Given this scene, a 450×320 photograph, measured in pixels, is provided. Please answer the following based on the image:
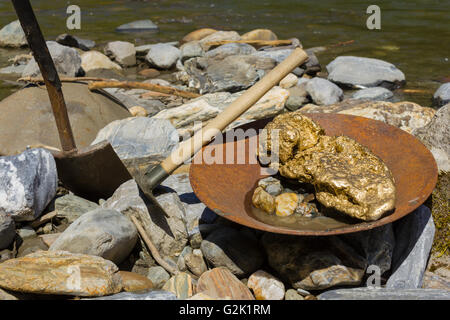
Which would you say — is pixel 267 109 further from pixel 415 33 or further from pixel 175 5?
pixel 175 5

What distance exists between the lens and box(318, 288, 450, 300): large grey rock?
2.64 metres

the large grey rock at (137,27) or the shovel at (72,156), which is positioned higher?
the large grey rock at (137,27)

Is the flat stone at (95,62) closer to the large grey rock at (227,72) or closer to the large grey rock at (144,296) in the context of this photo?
the large grey rock at (227,72)

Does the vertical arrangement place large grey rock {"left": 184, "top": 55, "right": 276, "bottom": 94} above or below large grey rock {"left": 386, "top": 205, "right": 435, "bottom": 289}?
above

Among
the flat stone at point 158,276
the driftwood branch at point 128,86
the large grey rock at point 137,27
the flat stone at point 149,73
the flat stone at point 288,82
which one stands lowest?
the flat stone at point 158,276

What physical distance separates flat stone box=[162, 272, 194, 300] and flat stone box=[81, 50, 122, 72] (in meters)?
6.41

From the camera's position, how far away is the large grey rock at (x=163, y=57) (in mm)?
8710

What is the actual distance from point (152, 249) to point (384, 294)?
157 centimetres

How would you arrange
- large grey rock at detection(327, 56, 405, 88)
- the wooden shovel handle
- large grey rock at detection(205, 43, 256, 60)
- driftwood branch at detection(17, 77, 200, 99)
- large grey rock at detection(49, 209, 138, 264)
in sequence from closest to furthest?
large grey rock at detection(49, 209, 138, 264) → the wooden shovel handle → driftwood branch at detection(17, 77, 200, 99) → large grey rock at detection(327, 56, 405, 88) → large grey rock at detection(205, 43, 256, 60)

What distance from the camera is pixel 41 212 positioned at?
3.74 m

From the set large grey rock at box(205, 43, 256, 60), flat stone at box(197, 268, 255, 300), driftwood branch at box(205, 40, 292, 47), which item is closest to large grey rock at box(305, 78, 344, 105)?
large grey rock at box(205, 43, 256, 60)

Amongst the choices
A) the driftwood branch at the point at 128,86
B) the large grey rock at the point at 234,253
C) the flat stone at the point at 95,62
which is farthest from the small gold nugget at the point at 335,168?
the flat stone at the point at 95,62

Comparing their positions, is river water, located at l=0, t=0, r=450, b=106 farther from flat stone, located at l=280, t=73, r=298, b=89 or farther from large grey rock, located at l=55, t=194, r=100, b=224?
large grey rock, located at l=55, t=194, r=100, b=224

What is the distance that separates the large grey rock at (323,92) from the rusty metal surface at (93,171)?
3.48 m
